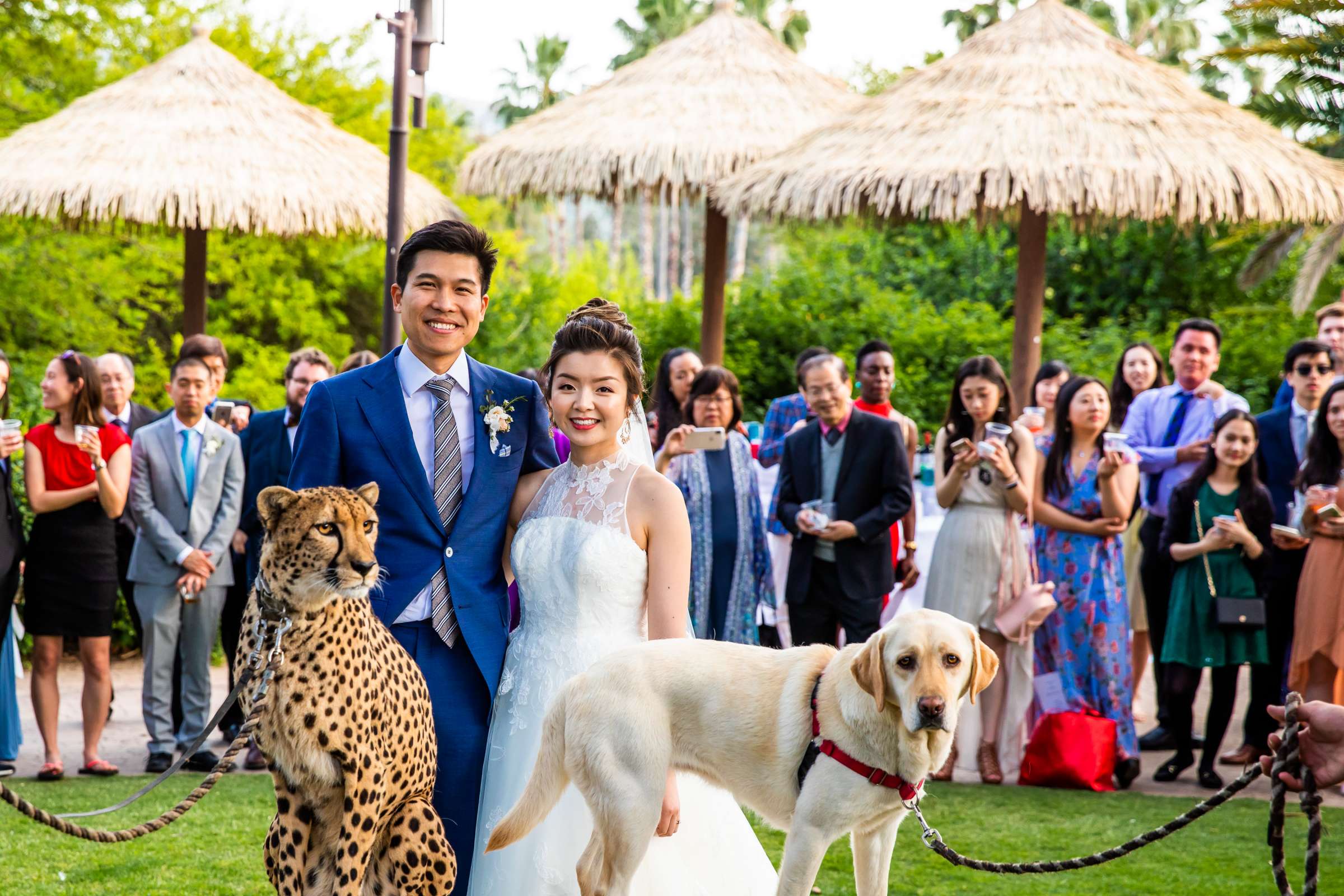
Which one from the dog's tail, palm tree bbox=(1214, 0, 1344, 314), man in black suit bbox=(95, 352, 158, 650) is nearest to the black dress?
man in black suit bbox=(95, 352, 158, 650)

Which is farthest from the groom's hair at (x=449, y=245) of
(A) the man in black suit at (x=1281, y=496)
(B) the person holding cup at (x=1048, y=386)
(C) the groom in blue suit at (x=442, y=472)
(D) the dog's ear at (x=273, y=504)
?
(B) the person holding cup at (x=1048, y=386)

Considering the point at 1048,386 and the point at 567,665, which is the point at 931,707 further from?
the point at 1048,386

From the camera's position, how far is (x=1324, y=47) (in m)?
18.2

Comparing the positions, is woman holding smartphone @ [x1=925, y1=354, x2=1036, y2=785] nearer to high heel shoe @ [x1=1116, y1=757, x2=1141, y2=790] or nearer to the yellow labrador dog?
high heel shoe @ [x1=1116, y1=757, x2=1141, y2=790]

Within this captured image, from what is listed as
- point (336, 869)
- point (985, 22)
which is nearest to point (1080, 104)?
point (336, 869)

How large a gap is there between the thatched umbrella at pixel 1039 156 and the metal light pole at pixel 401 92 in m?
2.88

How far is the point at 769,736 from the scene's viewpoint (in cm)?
346

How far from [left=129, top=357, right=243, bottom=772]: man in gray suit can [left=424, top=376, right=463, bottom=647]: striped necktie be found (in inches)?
182

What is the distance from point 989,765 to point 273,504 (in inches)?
229

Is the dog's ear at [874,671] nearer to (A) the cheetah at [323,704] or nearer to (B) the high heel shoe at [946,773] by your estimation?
(A) the cheetah at [323,704]

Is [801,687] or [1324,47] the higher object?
[1324,47]

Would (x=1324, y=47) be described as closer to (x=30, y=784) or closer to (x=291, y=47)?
(x=291, y=47)

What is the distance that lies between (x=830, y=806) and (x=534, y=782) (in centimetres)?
77

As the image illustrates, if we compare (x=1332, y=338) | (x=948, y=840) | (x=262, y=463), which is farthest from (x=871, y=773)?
(x=1332, y=338)
